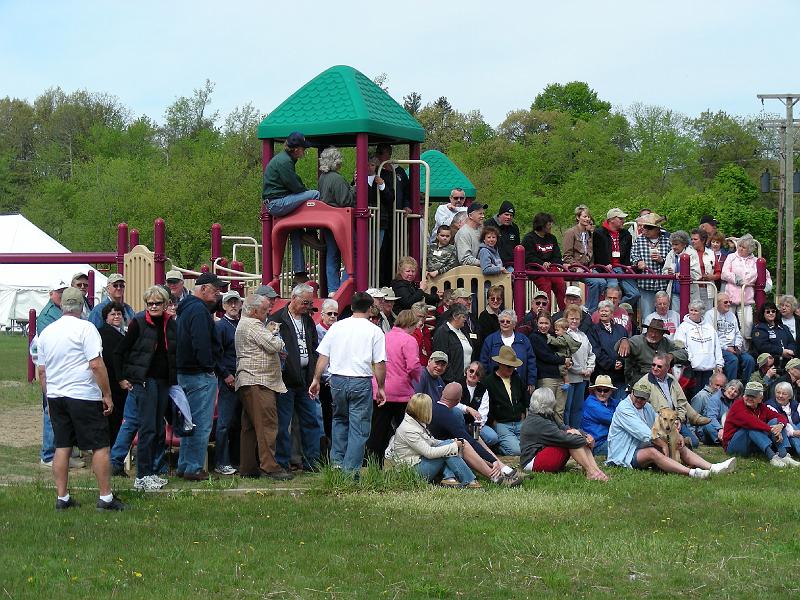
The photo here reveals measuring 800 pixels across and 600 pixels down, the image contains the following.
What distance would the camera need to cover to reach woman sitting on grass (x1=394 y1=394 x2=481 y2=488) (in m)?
11.4

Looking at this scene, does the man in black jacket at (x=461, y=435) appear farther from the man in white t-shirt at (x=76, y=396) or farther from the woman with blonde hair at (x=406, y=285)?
the man in white t-shirt at (x=76, y=396)

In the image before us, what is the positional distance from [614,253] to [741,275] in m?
1.78

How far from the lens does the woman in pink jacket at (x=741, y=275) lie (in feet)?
54.3

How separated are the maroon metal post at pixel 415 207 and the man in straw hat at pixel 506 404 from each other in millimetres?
2421

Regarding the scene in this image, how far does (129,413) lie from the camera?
37.6 feet

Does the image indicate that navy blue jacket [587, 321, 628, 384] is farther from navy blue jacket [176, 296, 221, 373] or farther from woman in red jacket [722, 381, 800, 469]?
navy blue jacket [176, 296, 221, 373]

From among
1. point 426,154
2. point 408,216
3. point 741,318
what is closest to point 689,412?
point 741,318

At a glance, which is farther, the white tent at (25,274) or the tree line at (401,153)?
the tree line at (401,153)

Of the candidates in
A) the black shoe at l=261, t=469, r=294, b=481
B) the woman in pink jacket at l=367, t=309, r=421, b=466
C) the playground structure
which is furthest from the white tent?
the black shoe at l=261, t=469, r=294, b=481

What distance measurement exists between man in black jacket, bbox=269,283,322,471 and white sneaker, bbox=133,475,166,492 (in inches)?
60.7

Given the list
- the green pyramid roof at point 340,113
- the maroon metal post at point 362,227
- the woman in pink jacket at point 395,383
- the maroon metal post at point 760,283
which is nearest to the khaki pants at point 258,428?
the woman in pink jacket at point 395,383

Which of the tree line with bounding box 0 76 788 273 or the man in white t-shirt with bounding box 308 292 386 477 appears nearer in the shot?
the man in white t-shirt with bounding box 308 292 386 477

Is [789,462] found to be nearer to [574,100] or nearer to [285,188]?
[285,188]

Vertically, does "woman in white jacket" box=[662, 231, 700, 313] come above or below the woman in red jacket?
above
